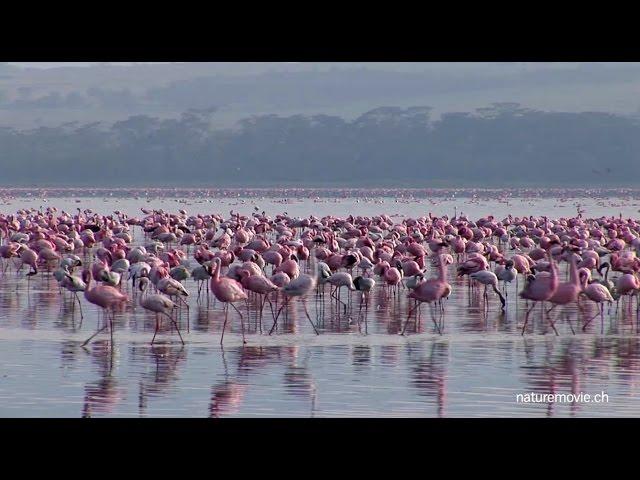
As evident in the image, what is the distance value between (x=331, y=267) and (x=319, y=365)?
8176 mm

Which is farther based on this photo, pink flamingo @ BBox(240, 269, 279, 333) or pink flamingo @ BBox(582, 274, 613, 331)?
pink flamingo @ BBox(240, 269, 279, 333)

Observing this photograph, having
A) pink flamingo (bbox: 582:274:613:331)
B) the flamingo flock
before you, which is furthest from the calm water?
pink flamingo (bbox: 582:274:613:331)

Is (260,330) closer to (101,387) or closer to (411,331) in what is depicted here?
(411,331)

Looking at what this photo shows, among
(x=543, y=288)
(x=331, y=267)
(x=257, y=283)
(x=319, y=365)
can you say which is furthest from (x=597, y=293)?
(x=331, y=267)

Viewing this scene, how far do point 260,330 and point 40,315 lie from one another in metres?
3.43

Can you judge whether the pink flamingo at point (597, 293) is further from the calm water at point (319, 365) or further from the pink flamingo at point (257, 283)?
the pink flamingo at point (257, 283)

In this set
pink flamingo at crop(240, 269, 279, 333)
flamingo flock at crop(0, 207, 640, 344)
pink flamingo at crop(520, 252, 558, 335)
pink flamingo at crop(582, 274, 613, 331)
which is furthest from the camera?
pink flamingo at crop(240, 269, 279, 333)

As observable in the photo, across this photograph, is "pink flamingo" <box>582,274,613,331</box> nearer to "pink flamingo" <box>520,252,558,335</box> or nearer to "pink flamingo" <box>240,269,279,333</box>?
"pink flamingo" <box>520,252,558,335</box>

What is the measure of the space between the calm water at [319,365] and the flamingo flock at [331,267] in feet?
0.99

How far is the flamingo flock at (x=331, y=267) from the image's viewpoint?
55.7ft

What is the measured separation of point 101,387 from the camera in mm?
12547

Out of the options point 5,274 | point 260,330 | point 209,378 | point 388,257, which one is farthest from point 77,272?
point 209,378

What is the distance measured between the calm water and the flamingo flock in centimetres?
30

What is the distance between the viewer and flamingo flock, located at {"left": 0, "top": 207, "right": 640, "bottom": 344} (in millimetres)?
16984
